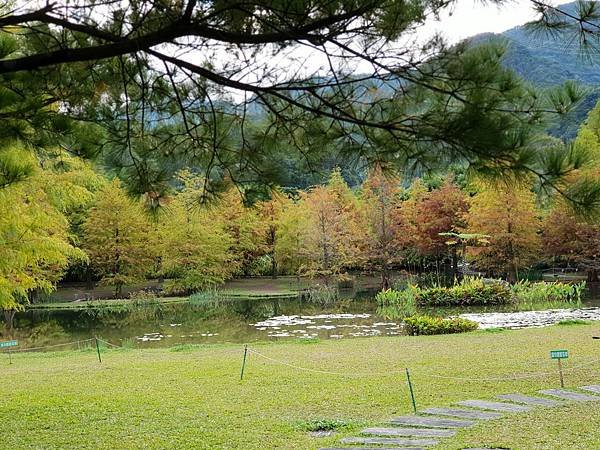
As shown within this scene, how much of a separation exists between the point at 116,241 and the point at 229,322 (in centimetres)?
1065

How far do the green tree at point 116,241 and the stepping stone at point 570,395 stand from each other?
21173 millimetres

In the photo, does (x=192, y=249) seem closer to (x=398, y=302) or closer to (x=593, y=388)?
(x=398, y=302)

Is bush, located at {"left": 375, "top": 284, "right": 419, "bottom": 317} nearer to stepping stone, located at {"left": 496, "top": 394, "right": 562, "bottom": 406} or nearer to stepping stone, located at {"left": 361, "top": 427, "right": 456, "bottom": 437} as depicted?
stepping stone, located at {"left": 496, "top": 394, "right": 562, "bottom": 406}

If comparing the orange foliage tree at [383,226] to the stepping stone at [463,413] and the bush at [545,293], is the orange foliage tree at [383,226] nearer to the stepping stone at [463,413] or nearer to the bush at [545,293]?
the bush at [545,293]

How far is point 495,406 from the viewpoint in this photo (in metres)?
5.54

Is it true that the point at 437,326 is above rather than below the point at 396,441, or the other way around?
below

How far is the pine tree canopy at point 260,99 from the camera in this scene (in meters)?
3.04

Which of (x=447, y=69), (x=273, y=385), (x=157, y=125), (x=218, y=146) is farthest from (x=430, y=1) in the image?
(x=273, y=385)

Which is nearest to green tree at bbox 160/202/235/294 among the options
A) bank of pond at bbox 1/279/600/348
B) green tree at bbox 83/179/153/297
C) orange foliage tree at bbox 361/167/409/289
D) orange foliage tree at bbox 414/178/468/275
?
green tree at bbox 83/179/153/297

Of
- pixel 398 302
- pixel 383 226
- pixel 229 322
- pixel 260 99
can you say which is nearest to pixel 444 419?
pixel 260 99

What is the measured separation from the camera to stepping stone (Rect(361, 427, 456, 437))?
15.2 feet

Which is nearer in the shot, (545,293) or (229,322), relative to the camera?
(229,322)

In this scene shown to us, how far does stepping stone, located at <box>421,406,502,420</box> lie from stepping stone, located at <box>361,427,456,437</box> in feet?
1.80

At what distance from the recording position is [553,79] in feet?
10.6
